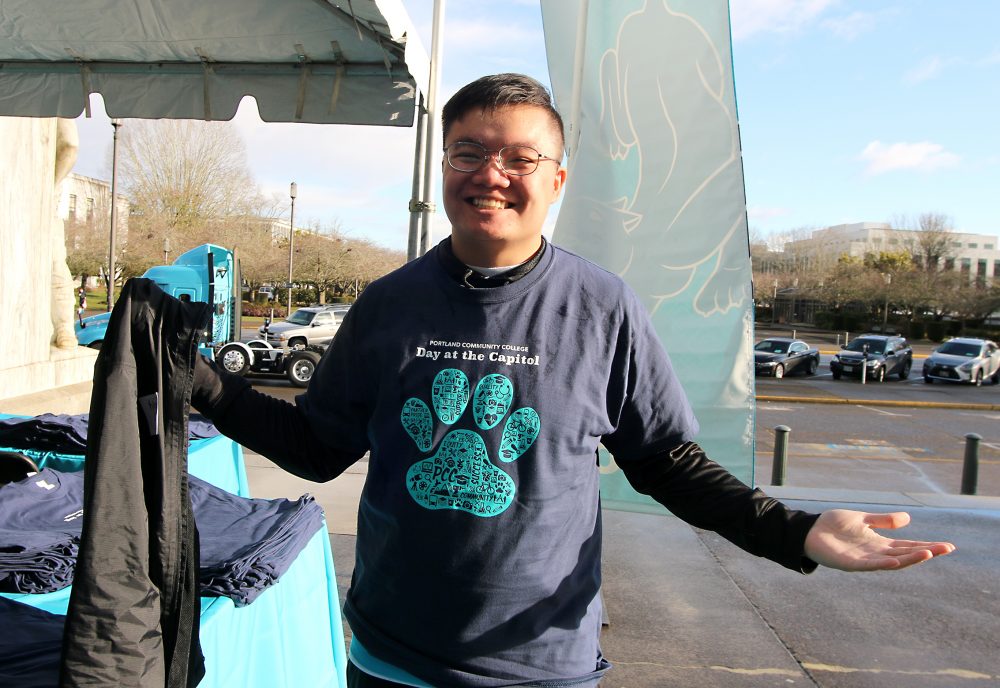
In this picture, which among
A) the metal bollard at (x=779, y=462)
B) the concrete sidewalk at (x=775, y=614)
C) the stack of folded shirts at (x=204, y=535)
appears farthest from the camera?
the metal bollard at (x=779, y=462)

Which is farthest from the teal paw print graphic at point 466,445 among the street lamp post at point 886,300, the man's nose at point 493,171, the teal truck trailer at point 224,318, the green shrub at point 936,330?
the green shrub at point 936,330

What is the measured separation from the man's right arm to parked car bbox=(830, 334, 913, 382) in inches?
926

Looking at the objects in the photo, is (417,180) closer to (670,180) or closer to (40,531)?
(670,180)

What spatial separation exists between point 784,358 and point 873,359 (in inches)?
111

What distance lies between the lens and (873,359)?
23.2 metres

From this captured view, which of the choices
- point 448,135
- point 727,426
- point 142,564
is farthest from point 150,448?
point 727,426

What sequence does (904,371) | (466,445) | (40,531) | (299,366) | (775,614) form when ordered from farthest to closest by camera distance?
1. (904,371)
2. (299,366)
3. (775,614)
4. (40,531)
5. (466,445)

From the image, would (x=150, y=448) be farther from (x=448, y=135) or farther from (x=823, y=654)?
(x=823, y=654)

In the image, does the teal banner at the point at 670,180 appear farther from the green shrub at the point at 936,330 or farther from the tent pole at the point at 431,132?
the green shrub at the point at 936,330

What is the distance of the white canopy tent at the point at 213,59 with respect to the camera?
3.61 m

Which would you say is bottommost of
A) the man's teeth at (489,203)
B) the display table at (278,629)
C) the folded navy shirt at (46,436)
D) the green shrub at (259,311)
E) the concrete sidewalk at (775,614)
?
the concrete sidewalk at (775,614)

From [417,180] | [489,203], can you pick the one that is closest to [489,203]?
[489,203]

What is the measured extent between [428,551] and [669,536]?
454 cm

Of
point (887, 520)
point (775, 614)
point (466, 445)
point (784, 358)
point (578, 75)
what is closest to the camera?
point (887, 520)
